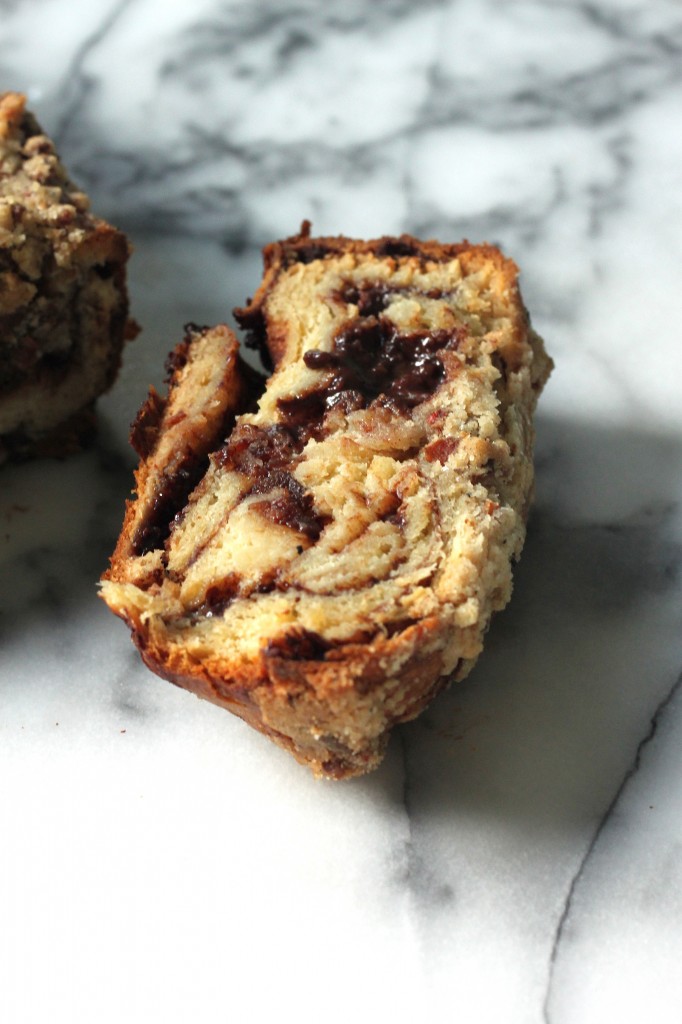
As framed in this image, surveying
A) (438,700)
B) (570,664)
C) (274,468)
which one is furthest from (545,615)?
(274,468)

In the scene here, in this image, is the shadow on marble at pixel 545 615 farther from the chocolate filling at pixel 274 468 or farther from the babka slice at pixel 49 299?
the chocolate filling at pixel 274 468

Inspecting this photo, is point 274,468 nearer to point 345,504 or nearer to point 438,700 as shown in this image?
point 345,504

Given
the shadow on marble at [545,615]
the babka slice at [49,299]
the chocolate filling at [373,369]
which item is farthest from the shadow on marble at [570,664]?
the babka slice at [49,299]

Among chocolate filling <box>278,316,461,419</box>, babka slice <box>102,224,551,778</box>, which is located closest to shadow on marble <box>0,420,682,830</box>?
babka slice <box>102,224,551,778</box>

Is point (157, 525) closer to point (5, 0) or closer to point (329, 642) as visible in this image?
point (329, 642)

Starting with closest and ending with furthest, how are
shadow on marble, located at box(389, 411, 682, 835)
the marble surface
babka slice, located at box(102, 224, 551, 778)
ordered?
babka slice, located at box(102, 224, 551, 778) → the marble surface → shadow on marble, located at box(389, 411, 682, 835)

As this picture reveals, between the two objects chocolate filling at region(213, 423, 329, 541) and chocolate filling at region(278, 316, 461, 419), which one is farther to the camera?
chocolate filling at region(278, 316, 461, 419)

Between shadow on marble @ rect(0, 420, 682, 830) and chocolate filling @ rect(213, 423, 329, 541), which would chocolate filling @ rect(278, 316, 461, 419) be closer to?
chocolate filling @ rect(213, 423, 329, 541)
